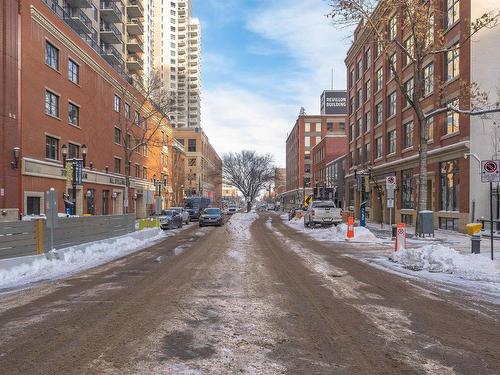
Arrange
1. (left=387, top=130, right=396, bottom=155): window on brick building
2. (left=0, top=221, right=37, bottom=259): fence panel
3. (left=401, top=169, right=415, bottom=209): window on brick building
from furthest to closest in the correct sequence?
(left=387, top=130, right=396, bottom=155): window on brick building
(left=401, top=169, right=415, bottom=209): window on brick building
(left=0, top=221, right=37, bottom=259): fence panel

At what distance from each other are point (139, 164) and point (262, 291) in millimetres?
A: 46514

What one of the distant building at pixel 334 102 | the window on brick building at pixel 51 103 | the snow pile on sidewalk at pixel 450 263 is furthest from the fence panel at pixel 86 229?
the distant building at pixel 334 102

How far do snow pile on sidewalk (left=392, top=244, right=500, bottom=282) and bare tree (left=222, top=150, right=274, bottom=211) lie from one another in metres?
86.2

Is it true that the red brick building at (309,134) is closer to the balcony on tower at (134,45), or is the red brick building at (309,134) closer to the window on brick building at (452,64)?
the balcony on tower at (134,45)

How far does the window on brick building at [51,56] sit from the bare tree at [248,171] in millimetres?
70094

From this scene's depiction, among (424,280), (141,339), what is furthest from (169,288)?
(424,280)

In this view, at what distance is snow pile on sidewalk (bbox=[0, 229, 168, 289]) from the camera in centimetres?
1127

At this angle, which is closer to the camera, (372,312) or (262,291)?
(372,312)

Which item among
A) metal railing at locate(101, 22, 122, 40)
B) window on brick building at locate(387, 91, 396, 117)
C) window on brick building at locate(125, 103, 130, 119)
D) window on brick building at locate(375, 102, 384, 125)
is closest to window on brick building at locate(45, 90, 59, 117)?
window on brick building at locate(125, 103, 130, 119)

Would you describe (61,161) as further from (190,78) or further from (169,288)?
(190,78)

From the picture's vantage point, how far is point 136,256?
53.6ft

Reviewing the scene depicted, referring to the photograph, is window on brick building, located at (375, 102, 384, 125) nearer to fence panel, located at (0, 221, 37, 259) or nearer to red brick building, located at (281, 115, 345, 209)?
fence panel, located at (0, 221, 37, 259)

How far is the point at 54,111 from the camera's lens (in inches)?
1227

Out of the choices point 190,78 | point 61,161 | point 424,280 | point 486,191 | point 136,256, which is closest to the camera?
point 424,280
